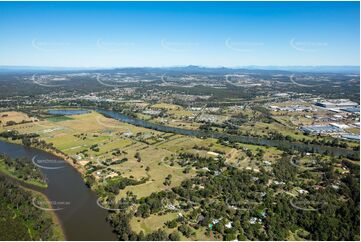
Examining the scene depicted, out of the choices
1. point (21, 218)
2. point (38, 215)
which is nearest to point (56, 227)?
point (38, 215)

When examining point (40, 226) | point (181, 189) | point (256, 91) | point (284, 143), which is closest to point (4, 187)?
point (40, 226)
